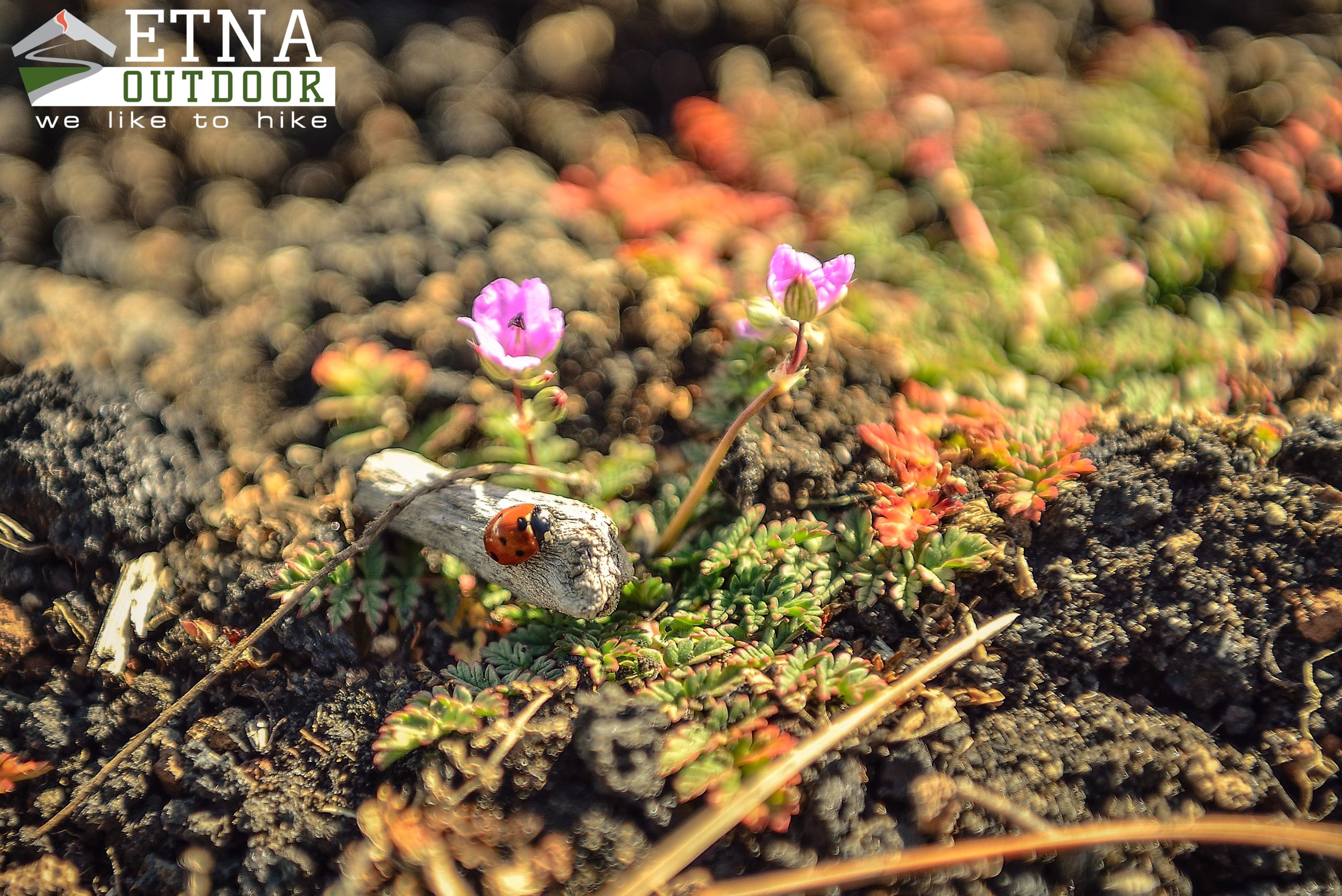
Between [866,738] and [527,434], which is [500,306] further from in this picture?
[866,738]

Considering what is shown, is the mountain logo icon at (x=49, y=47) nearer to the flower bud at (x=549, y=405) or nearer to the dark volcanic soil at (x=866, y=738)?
the dark volcanic soil at (x=866, y=738)

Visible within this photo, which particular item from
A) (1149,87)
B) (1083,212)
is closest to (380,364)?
(1083,212)

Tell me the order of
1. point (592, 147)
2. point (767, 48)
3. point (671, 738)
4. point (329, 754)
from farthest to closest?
point (767, 48), point (592, 147), point (329, 754), point (671, 738)

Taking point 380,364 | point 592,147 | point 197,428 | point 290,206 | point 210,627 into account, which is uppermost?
point 592,147

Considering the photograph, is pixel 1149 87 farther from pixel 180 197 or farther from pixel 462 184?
pixel 180 197

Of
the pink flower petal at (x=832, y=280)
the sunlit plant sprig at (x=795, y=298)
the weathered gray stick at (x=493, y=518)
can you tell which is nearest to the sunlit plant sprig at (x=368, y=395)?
the weathered gray stick at (x=493, y=518)

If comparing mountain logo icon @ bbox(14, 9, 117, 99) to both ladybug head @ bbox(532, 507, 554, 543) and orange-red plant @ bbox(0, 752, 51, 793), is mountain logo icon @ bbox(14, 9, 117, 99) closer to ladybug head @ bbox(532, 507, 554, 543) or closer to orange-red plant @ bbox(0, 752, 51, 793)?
orange-red plant @ bbox(0, 752, 51, 793)

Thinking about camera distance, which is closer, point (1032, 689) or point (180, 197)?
point (1032, 689)

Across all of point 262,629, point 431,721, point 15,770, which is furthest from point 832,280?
point 15,770
